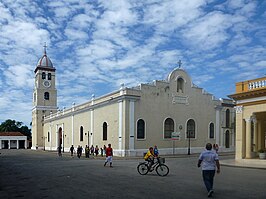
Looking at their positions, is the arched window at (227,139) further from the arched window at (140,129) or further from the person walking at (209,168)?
the person walking at (209,168)

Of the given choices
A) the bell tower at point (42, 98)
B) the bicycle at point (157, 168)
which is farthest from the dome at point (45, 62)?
the bicycle at point (157, 168)

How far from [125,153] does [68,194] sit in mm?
24371

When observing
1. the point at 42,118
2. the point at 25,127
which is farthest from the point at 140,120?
the point at 25,127

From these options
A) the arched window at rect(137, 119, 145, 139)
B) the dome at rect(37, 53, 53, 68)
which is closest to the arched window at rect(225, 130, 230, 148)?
the arched window at rect(137, 119, 145, 139)

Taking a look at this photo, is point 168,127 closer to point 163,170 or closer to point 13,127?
point 163,170

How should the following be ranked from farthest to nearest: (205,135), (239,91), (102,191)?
1. (205,135)
2. (239,91)
3. (102,191)

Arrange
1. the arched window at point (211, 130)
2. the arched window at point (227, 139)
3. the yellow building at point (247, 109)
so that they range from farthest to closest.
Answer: the arched window at point (227, 139) < the arched window at point (211, 130) < the yellow building at point (247, 109)

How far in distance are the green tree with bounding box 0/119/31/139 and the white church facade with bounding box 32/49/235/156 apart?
237 feet

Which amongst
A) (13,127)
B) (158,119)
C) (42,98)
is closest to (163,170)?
(158,119)

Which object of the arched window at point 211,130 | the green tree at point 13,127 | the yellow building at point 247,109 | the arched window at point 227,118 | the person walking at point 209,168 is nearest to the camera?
the person walking at point 209,168

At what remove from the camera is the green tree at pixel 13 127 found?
113756 millimetres

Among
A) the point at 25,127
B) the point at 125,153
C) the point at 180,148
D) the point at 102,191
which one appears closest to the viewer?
the point at 102,191

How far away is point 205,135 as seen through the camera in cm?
4181

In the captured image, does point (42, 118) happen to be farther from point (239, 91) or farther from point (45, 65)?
point (239, 91)
